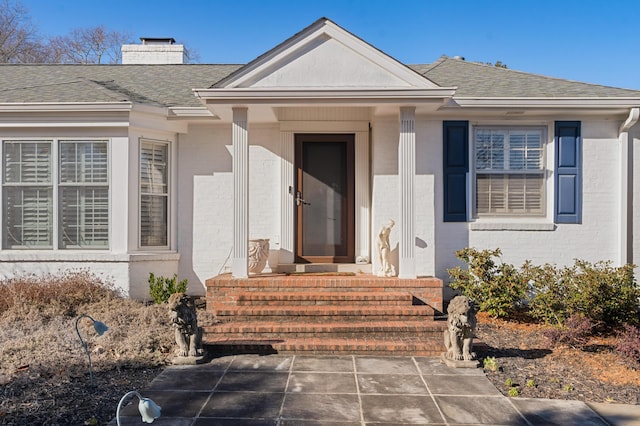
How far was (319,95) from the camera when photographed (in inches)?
265

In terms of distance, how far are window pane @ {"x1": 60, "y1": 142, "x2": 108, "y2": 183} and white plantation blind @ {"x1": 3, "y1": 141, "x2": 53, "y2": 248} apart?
0.29 metres

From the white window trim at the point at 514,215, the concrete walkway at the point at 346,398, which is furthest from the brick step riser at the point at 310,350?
the white window trim at the point at 514,215

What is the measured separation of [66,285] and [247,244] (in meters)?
2.91

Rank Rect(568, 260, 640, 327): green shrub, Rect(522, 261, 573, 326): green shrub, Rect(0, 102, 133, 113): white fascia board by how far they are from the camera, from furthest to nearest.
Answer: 1. Rect(0, 102, 133, 113): white fascia board
2. Rect(522, 261, 573, 326): green shrub
3. Rect(568, 260, 640, 327): green shrub

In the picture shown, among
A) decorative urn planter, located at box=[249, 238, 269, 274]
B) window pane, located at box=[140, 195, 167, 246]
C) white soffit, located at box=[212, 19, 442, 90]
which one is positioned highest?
white soffit, located at box=[212, 19, 442, 90]

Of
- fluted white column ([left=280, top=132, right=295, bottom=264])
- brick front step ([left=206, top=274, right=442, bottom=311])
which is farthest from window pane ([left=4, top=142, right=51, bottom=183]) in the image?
fluted white column ([left=280, top=132, right=295, bottom=264])

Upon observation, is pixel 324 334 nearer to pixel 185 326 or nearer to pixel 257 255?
pixel 185 326

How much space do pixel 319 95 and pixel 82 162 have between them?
418cm

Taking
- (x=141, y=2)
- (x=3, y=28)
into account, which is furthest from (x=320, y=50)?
(x=3, y=28)

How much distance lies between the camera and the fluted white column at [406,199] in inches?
271

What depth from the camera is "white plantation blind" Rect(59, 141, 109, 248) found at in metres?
7.60

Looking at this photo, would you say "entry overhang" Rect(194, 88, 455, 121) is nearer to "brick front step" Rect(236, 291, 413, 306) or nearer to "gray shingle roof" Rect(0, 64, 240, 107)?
"gray shingle roof" Rect(0, 64, 240, 107)

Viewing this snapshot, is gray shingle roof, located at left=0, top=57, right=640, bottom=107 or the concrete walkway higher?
gray shingle roof, located at left=0, top=57, right=640, bottom=107

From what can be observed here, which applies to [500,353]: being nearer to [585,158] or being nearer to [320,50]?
[585,158]
